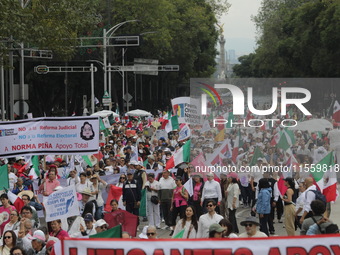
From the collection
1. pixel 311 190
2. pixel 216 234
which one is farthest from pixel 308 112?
pixel 216 234

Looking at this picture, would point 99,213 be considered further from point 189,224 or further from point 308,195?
point 189,224

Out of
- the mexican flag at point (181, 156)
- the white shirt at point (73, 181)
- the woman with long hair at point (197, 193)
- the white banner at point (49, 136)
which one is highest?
the white banner at point (49, 136)

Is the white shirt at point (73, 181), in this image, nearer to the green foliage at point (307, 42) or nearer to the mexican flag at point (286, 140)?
the mexican flag at point (286, 140)

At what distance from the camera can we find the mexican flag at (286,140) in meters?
20.8

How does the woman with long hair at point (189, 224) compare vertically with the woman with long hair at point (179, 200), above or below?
above

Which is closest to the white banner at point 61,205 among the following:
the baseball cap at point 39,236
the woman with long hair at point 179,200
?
the baseball cap at point 39,236

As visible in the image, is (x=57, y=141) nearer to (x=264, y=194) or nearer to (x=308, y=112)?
(x=264, y=194)

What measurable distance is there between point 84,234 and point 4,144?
16.1 ft

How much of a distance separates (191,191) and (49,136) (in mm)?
2860

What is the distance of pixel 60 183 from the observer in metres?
19.7

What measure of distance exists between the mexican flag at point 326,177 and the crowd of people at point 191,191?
0.68 feet

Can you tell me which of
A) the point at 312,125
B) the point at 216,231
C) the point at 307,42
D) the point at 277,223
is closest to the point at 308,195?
the point at 277,223

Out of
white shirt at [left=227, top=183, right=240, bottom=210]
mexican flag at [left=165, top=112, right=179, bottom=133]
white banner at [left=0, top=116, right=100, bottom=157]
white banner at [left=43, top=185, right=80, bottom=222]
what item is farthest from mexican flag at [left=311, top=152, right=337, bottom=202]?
mexican flag at [left=165, top=112, right=179, bottom=133]

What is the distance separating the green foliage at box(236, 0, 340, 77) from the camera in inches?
2822
